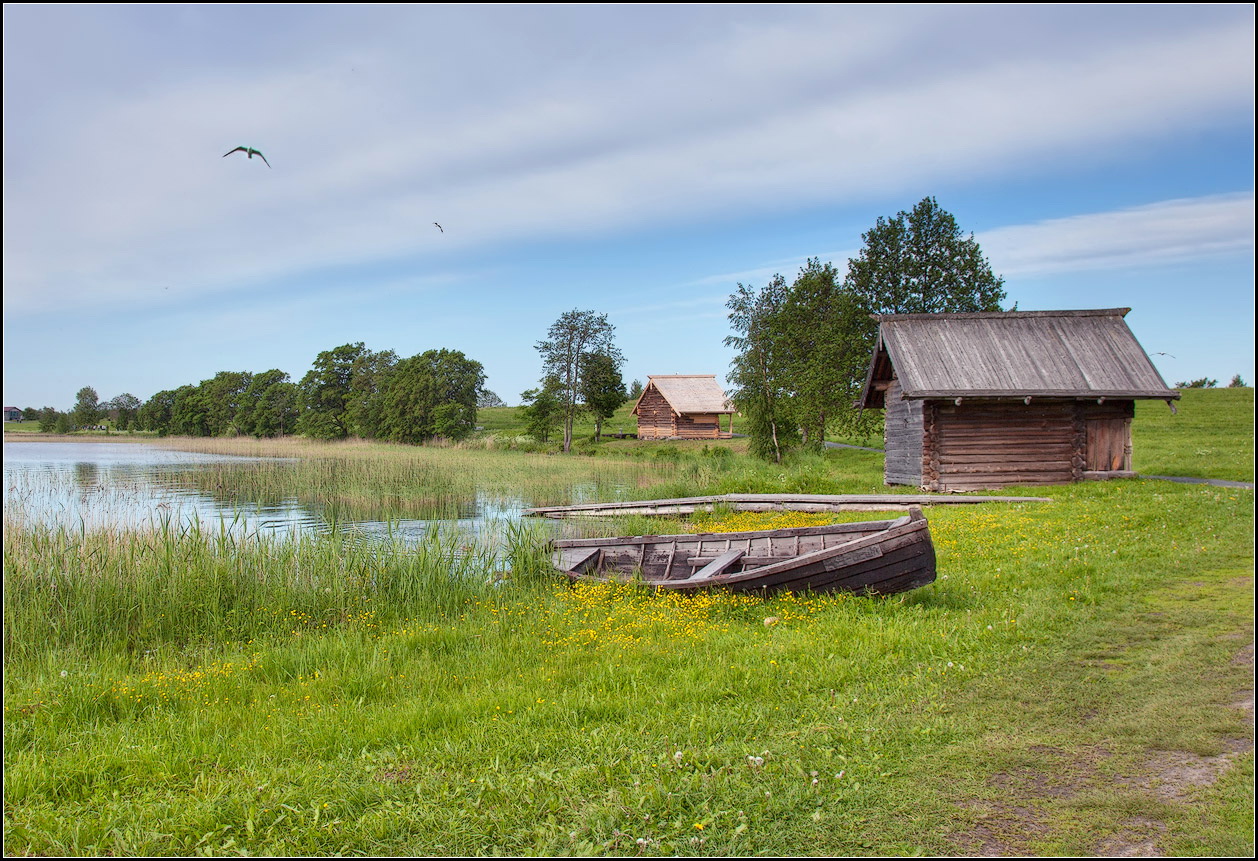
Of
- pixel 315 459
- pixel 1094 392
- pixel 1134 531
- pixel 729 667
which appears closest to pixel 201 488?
pixel 315 459

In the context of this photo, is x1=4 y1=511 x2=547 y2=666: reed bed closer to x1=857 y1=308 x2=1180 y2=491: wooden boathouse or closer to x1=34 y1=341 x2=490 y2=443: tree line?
x1=857 y1=308 x2=1180 y2=491: wooden boathouse

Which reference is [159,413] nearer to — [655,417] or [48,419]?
[48,419]

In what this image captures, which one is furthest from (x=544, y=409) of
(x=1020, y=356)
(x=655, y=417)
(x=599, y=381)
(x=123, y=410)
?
(x=123, y=410)

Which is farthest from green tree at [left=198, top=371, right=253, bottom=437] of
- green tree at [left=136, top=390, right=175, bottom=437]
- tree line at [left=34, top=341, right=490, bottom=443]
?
green tree at [left=136, top=390, right=175, bottom=437]

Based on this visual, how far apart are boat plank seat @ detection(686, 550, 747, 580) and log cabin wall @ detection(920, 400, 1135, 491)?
14.1 m

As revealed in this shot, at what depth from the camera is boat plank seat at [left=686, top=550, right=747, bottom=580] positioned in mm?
10125

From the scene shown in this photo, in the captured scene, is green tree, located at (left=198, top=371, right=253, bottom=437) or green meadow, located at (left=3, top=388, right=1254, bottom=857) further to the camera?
green tree, located at (left=198, top=371, right=253, bottom=437)

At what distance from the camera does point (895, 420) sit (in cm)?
2544

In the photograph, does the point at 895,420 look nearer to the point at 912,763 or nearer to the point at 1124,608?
the point at 1124,608

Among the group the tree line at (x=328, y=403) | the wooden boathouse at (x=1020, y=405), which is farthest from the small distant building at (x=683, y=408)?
the wooden boathouse at (x=1020, y=405)

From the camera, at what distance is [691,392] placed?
59.4 meters

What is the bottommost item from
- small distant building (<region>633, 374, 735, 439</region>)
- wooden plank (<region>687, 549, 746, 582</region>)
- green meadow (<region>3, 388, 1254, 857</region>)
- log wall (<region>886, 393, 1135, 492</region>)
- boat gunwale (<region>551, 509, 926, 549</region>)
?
green meadow (<region>3, 388, 1254, 857</region>)

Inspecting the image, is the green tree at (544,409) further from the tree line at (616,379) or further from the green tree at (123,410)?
the green tree at (123,410)

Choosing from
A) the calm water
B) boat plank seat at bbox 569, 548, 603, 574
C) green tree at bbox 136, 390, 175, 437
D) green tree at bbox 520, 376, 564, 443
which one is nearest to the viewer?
boat plank seat at bbox 569, 548, 603, 574
